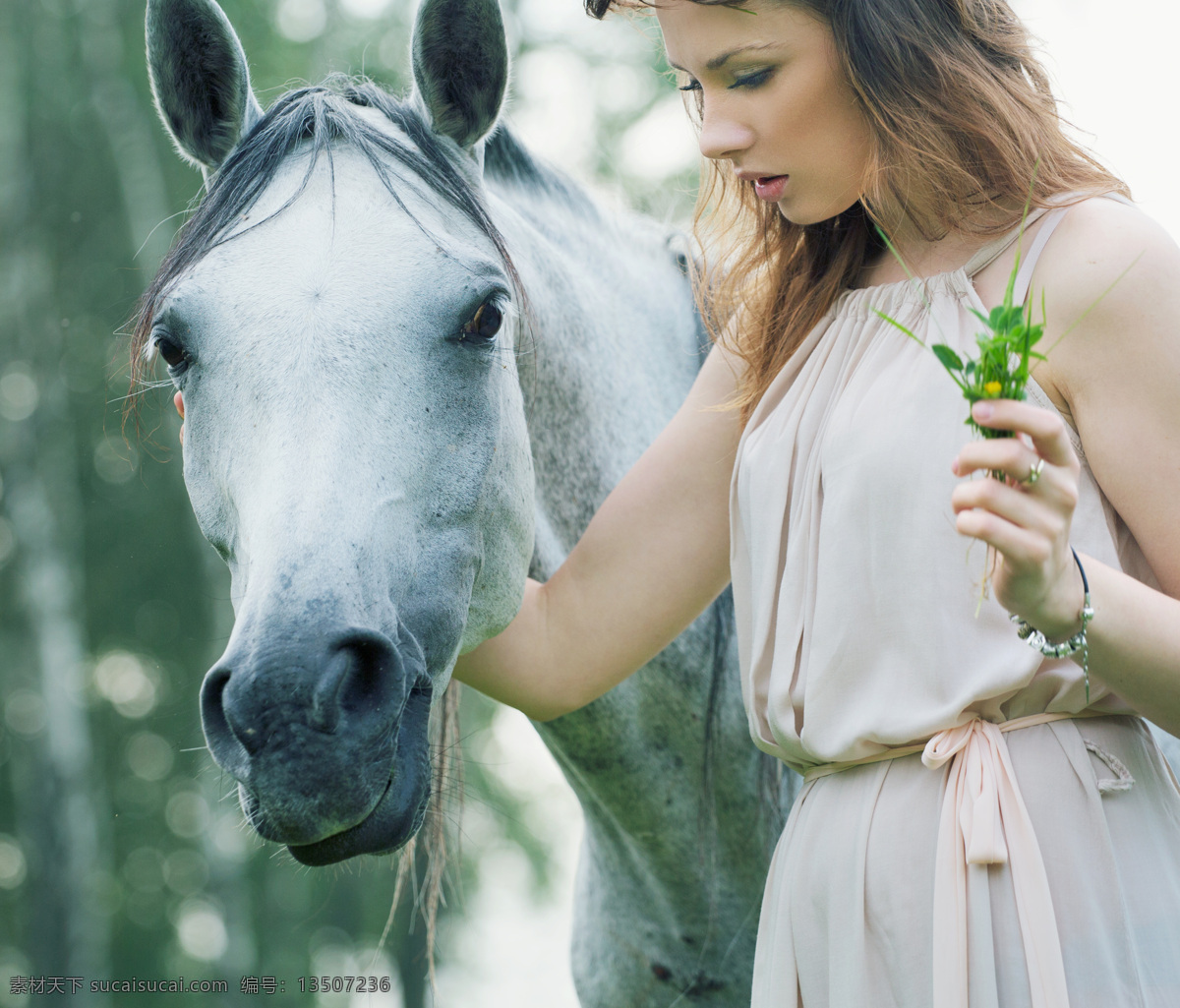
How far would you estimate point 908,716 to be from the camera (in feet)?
4.57

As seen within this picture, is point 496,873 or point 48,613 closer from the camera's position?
point 48,613

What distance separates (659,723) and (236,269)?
1.44 meters

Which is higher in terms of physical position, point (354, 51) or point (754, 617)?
point (354, 51)

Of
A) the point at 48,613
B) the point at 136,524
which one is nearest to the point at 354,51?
the point at 136,524

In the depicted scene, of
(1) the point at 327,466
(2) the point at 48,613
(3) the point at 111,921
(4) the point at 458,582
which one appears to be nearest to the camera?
(1) the point at 327,466

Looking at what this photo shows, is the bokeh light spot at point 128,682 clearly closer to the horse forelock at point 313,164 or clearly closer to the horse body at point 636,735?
the horse body at point 636,735

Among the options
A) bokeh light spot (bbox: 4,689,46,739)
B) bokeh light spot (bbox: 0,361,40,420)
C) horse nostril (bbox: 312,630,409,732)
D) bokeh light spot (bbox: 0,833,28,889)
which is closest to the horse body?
horse nostril (bbox: 312,630,409,732)

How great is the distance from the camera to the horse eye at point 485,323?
1.87 metres

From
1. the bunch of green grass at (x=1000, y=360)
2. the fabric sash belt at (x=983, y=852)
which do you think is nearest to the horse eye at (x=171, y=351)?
the bunch of green grass at (x=1000, y=360)

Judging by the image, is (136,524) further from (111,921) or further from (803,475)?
(803,475)

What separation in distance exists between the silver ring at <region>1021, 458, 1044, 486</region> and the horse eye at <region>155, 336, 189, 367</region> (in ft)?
4.82

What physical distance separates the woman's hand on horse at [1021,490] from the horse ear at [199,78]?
1.75 meters

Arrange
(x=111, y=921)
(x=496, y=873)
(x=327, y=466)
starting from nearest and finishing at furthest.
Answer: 1. (x=327, y=466)
2. (x=111, y=921)
3. (x=496, y=873)

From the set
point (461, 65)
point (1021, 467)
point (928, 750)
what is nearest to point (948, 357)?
point (1021, 467)
